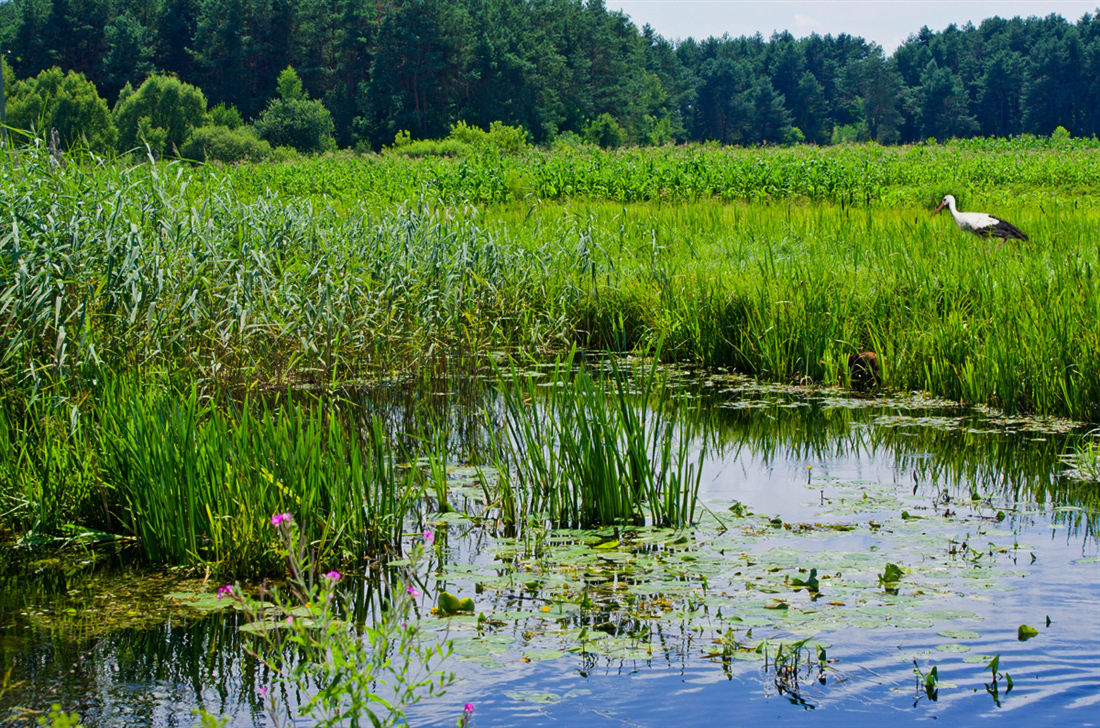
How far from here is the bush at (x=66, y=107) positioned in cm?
6600

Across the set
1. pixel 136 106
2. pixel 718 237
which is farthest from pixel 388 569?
pixel 136 106

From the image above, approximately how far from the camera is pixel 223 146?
62125mm

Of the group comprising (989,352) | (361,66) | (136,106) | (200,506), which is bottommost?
(200,506)

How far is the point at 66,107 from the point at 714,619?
7499 cm

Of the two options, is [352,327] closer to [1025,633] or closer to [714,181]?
[1025,633]

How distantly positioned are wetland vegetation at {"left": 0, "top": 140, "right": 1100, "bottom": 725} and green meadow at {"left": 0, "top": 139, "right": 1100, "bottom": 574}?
0.04 metres

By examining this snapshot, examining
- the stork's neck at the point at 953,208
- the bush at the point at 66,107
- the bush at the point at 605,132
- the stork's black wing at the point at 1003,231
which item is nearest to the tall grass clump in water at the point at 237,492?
the stork's black wing at the point at 1003,231

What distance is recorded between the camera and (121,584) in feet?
14.0

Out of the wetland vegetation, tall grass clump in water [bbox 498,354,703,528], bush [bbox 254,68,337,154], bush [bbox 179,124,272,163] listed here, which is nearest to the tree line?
bush [bbox 254,68,337,154]

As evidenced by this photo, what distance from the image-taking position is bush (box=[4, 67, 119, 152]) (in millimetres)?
66000

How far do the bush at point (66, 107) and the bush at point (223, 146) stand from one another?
5.99 m

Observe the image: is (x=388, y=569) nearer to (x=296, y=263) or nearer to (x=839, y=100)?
(x=296, y=263)

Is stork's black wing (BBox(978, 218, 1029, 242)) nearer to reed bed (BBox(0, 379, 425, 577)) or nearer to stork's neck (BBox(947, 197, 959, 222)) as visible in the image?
stork's neck (BBox(947, 197, 959, 222))

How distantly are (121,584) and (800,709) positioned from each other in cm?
294
